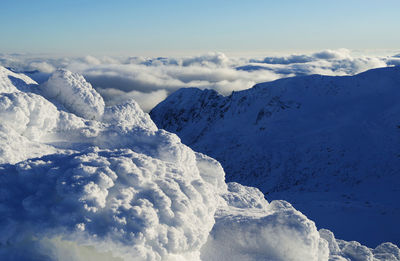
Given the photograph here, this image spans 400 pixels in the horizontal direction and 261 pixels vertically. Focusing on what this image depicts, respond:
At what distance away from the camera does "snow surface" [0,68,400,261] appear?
5355 mm

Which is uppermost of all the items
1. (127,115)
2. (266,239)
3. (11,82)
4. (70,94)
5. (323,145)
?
(11,82)

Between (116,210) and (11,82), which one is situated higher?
(11,82)

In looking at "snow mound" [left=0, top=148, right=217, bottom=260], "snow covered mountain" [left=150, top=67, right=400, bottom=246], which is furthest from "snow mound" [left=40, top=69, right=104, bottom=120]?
"snow covered mountain" [left=150, top=67, right=400, bottom=246]

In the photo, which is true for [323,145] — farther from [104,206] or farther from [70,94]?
[104,206]

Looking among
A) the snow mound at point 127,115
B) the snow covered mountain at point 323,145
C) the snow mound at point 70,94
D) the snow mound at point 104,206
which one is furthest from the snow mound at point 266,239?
the snow covered mountain at point 323,145

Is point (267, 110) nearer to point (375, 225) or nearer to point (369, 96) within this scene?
point (369, 96)

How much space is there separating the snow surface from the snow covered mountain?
1700 cm

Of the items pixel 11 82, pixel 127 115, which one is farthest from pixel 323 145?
pixel 11 82

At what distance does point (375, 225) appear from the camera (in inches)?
941

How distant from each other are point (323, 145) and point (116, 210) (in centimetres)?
4077

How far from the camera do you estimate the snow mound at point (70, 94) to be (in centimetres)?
1304

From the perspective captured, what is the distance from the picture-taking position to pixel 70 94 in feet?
42.8

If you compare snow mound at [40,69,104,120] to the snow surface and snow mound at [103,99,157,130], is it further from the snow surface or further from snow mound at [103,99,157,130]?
the snow surface

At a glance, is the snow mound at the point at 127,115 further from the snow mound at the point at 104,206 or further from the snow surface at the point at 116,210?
the snow mound at the point at 104,206
